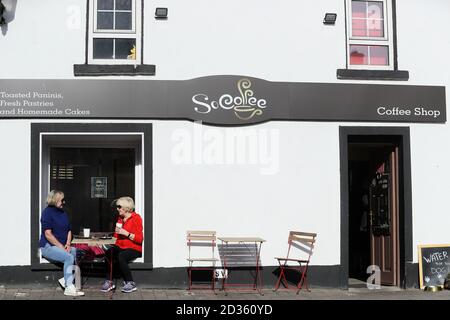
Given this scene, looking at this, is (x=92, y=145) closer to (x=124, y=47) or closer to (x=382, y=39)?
(x=124, y=47)

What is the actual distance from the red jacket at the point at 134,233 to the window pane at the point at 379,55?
466 cm

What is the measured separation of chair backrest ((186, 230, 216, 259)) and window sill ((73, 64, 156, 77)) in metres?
2.58

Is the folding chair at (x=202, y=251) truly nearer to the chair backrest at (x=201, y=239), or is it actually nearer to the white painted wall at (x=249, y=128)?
the chair backrest at (x=201, y=239)

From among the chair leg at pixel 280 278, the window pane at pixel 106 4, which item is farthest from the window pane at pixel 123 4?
the chair leg at pixel 280 278

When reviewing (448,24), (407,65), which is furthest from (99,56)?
(448,24)

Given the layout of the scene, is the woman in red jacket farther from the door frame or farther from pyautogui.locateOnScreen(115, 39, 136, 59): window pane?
the door frame

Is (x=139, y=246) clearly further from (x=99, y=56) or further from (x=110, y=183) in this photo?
(x=99, y=56)

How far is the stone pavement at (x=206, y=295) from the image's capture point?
10594mm

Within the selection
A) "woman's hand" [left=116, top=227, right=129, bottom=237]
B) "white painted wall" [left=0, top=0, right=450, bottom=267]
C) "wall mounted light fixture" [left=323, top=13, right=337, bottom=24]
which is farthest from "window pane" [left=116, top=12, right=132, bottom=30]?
"woman's hand" [left=116, top=227, right=129, bottom=237]

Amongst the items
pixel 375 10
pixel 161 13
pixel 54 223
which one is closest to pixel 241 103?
pixel 161 13

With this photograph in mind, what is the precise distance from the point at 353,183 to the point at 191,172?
365 cm

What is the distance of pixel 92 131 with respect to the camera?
1128 cm

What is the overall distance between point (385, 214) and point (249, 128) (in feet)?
9.38
